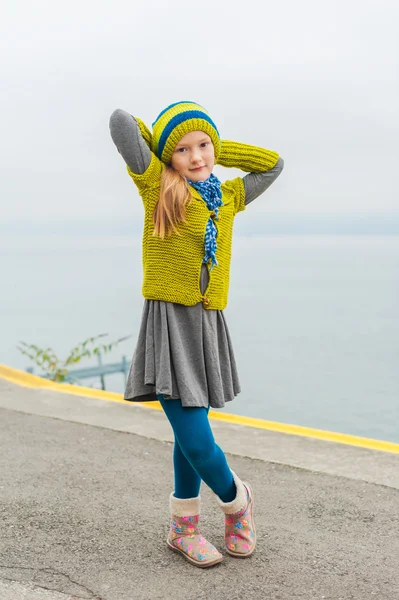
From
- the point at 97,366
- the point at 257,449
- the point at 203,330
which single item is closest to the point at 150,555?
the point at 203,330

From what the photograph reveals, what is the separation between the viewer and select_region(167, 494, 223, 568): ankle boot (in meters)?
2.94

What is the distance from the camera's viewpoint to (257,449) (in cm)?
449

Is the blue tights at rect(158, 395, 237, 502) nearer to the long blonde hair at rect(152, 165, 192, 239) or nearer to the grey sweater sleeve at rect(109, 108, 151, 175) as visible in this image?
the long blonde hair at rect(152, 165, 192, 239)

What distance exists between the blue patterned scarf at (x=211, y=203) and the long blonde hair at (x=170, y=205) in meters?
0.08

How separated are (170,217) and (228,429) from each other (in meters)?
2.42

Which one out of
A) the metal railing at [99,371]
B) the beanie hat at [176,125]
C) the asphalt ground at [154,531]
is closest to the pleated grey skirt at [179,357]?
the beanie hat at [176,125]

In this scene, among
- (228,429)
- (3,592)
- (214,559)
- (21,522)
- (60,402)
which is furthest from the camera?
(60,402)

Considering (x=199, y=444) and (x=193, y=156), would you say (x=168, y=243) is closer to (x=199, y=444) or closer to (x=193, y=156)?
(x=193, y=156)

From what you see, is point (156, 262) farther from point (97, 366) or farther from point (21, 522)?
point (97, 366)

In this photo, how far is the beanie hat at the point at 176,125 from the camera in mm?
2803

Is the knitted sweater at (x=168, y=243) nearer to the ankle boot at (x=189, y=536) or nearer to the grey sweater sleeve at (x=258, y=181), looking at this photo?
the grey sweater sleeve at (x=258, y=181)

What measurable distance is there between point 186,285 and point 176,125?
1.84ft

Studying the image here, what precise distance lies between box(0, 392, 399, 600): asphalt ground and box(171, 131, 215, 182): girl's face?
1.44 meters

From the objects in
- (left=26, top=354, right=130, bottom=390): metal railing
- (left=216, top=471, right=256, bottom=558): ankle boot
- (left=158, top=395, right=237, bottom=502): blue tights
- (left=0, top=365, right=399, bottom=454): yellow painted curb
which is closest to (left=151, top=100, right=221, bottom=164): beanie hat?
(left=158, top=395, right=237, bottom=502): blue tights
